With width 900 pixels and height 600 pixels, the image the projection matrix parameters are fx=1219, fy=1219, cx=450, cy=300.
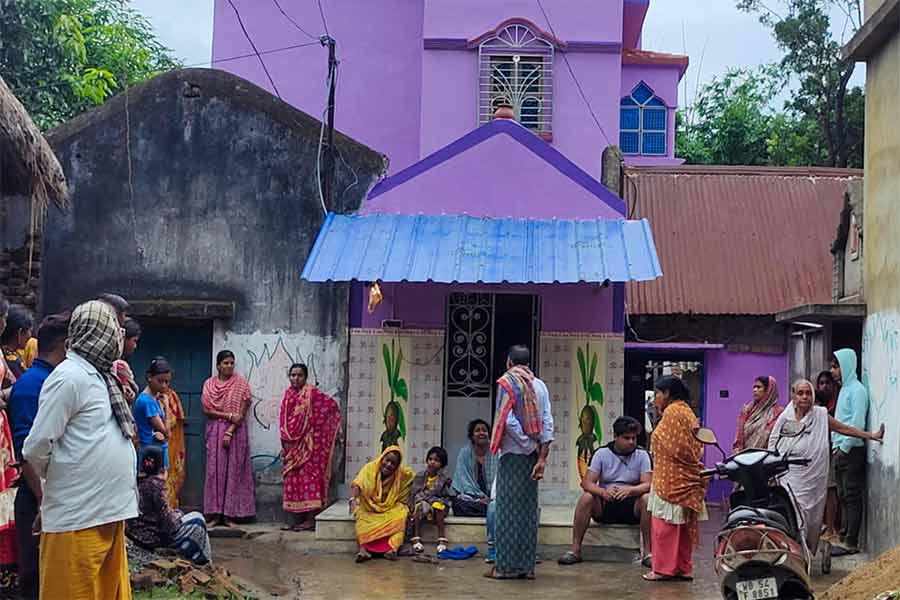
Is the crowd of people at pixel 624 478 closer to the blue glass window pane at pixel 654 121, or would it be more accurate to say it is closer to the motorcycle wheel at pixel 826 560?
the motorcycle wheel at pixel 826 560

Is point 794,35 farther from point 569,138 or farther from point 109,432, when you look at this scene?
point 109,432

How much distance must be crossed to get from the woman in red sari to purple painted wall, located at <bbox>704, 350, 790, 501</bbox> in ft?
24.6

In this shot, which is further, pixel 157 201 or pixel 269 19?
pixel 269 19

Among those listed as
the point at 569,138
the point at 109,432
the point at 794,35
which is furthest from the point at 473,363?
the point at 794,35

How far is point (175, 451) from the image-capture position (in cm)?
1166

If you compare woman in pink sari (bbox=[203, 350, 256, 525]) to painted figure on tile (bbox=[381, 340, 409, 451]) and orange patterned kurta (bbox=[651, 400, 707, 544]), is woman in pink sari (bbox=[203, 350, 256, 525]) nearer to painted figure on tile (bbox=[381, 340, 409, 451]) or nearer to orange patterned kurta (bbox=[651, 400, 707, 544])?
painted figure on tile (bbox=[381, 340, 409, 451])

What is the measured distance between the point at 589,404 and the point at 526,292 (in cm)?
124

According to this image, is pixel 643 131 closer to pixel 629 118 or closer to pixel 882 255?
pixel 629 118

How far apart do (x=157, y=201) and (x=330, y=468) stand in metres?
3.17

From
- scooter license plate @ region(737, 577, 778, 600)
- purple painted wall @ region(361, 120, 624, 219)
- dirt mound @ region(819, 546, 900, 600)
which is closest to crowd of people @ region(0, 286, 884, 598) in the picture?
dirt mound @ region(819, 546, 900, 600)

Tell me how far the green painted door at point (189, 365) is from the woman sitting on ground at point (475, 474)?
2.75 meters

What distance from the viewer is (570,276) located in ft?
35.3

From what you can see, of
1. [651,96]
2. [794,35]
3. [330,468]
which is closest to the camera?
[330,468]

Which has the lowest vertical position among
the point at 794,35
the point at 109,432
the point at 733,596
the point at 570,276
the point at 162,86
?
the point at 733,596
